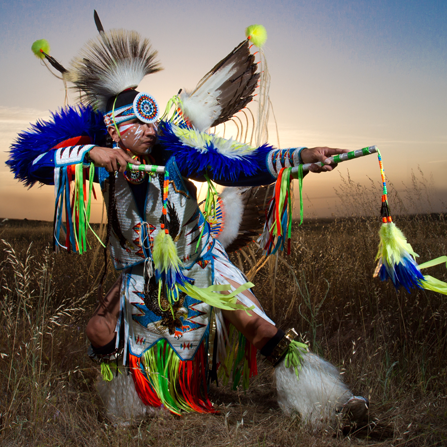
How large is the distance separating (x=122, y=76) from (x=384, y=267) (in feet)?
5.08

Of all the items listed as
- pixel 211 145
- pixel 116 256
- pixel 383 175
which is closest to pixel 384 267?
pixel 383 175

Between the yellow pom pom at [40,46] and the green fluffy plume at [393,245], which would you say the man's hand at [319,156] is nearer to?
the green fluffy plume at [393,245]

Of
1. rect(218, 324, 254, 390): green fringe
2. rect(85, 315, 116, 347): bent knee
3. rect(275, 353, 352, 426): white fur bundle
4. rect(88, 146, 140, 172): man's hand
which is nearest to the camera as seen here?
rect(88, 146, 140, 172): man's hand

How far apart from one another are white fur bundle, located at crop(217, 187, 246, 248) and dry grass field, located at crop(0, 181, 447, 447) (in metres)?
0.28

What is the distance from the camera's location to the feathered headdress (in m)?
1.99

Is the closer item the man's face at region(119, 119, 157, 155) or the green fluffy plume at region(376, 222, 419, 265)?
the green fluffy plume at region(376, 222, 419, 265)

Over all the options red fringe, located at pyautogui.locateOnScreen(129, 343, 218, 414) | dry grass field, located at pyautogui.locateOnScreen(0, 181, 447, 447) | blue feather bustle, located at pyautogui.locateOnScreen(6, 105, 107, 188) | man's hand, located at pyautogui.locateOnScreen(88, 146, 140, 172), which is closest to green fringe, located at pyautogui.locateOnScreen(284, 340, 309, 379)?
dry grass field, located at pyautogui.locateOnScreen(0, 181, 447, 447)

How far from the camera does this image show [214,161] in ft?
6.07

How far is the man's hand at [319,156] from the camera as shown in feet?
5.47

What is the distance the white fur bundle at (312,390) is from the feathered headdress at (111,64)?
5.29ft

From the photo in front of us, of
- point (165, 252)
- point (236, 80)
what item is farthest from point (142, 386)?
point (236, 80)

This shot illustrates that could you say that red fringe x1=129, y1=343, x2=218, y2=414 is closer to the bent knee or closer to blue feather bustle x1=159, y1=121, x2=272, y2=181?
the bent knee

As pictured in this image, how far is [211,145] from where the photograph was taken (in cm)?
191

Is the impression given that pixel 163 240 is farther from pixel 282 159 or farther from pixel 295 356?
pixel 295 356
